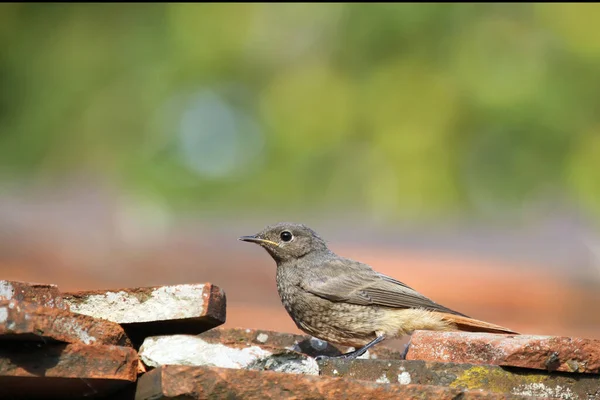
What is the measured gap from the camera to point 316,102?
17.4 m

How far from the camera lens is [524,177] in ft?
54.7

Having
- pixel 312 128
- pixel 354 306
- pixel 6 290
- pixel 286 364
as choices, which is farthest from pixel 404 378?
pixel 312 128

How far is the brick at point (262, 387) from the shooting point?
10.7 feet

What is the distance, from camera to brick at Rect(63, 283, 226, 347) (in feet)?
12.5

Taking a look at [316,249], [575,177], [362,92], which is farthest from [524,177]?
[316,249]

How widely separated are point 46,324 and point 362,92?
47.0 ft

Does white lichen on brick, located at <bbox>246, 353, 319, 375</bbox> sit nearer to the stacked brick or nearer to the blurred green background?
the stacked brick

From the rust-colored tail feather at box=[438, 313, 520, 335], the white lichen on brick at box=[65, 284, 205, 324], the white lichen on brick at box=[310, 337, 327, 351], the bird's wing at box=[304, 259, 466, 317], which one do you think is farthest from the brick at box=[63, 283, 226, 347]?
the bird's wing at box=[304, 259, 466, 317]

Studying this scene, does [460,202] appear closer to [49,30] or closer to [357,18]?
[357,18]

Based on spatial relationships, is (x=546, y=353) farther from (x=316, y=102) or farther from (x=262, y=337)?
(x=316, y=102)

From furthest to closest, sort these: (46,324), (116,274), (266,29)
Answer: (266,29) < (116,274) < (46,324)

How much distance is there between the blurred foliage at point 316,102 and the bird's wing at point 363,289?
8164 mm

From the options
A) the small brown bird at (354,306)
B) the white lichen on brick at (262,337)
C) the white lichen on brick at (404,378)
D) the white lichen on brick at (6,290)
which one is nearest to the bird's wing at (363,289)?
the small brown bird at (354,306)

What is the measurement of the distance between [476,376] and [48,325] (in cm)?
153
